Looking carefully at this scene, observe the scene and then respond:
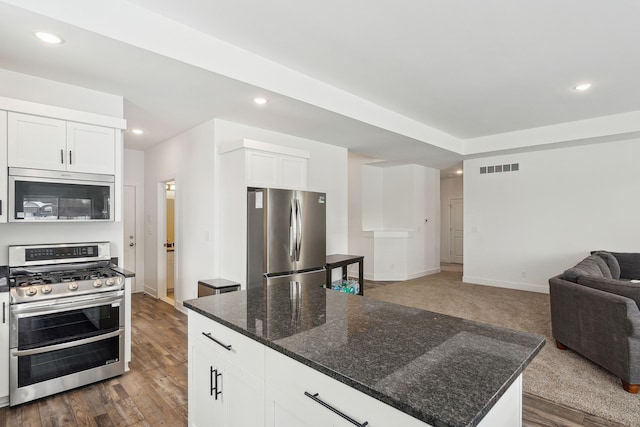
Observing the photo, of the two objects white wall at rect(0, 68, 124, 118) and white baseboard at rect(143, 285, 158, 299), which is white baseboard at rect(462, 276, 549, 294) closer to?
white baseboard at rect(143, 285, 158, 299)

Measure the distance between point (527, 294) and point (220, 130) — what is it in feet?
19.1

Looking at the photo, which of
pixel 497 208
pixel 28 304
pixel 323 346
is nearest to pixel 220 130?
pixel 28 304

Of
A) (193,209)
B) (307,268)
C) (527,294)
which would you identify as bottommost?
(527,294)

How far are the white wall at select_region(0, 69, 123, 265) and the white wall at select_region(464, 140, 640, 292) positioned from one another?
21.1ft

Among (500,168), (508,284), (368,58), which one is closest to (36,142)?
(368,58)

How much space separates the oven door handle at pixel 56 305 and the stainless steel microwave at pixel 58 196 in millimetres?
701

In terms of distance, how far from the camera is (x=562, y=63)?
327cm

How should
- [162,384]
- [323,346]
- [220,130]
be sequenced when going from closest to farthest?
[323,346] → [162,384] → [220,130]

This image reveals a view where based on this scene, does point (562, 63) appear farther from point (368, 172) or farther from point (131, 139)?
point (131, 139)

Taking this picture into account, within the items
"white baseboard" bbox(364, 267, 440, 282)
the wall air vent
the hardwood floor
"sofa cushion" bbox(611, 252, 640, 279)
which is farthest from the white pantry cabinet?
the wall air vent

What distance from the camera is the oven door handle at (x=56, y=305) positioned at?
8.18 feet

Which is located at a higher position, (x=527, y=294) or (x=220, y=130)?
(x=220, y=130)

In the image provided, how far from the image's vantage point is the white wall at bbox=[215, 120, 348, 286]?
409 cm

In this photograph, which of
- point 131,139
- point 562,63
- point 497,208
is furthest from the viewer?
point 497,208
